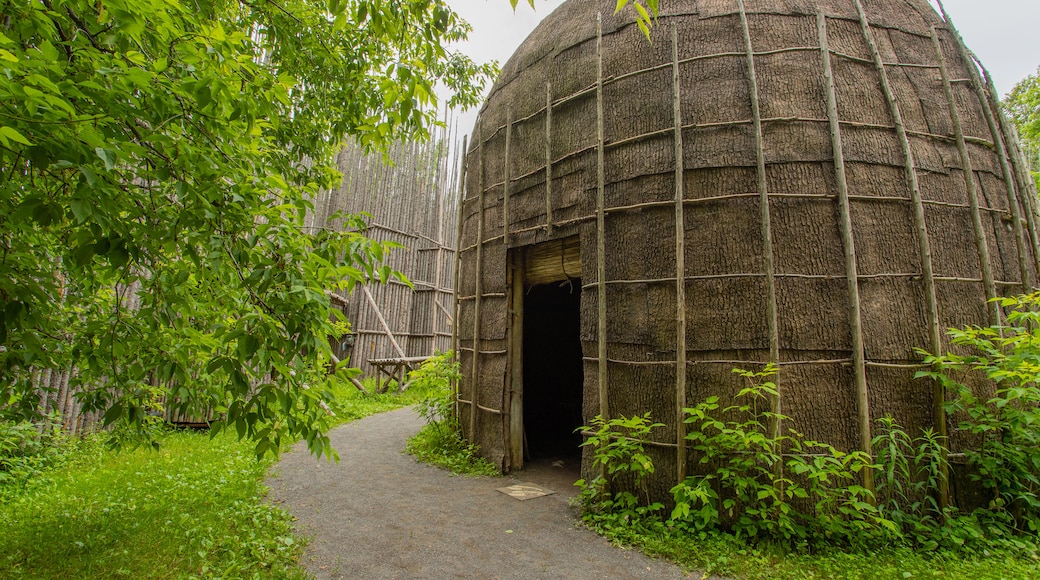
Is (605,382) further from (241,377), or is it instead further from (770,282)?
(241,377)

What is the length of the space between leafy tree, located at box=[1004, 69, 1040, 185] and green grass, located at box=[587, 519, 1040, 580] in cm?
624

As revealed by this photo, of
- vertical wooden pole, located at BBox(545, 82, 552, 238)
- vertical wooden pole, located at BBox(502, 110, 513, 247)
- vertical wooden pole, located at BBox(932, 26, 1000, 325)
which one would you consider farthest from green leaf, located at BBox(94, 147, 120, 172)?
vertical wooden pole, located at BBox(932, 26, 1000, 325)

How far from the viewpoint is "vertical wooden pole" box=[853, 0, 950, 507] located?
4.35 metres

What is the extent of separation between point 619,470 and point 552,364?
4.58 metres

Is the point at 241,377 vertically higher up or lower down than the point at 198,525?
higher up

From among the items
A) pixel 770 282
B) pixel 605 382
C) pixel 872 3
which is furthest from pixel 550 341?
pixel 872 3

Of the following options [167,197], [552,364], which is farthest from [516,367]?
[167,197]

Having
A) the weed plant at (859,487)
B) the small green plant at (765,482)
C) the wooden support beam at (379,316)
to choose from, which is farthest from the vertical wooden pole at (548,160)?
the wooden support beam at (379,316)

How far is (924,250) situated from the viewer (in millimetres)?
4531

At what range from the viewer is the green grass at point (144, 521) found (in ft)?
11.2

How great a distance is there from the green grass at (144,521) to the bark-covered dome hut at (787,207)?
3.31m

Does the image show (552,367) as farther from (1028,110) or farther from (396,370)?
(1028,110)

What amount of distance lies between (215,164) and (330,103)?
302cm

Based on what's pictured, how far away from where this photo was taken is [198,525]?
4105mm
